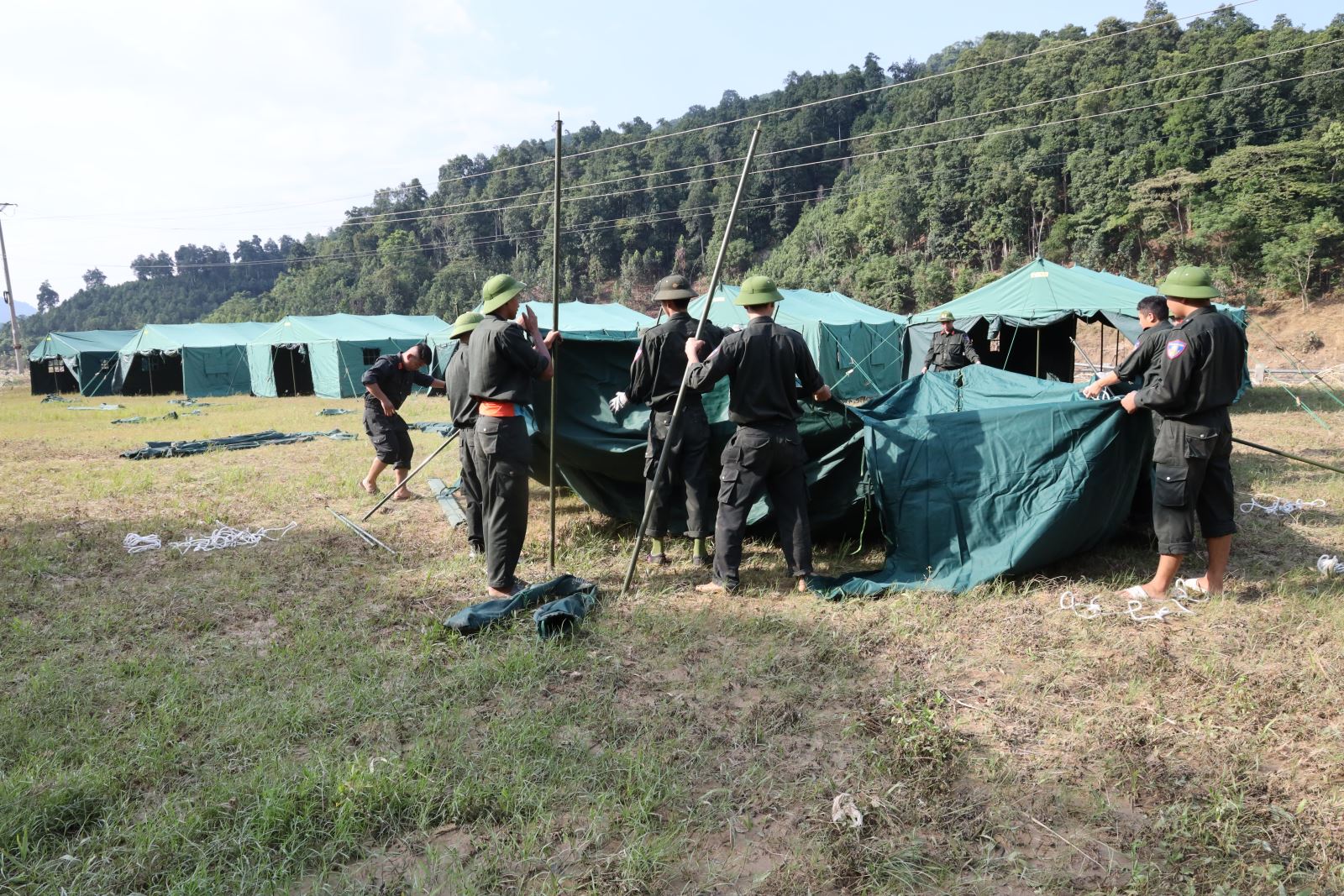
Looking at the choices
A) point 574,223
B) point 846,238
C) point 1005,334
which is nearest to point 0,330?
point 574,223

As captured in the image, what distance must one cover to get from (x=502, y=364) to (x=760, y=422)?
1563mm

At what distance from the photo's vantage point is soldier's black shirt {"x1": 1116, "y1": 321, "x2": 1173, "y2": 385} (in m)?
4.55

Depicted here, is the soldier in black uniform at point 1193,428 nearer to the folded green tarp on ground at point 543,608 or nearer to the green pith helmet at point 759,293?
the green pith helmet at point 759,293

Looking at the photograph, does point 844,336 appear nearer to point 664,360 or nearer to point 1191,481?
point 664,360

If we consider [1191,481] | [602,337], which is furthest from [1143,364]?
[602,337]

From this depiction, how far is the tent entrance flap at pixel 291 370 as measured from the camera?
83.8ft

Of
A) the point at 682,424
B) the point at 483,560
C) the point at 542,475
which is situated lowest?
the point at 483,560

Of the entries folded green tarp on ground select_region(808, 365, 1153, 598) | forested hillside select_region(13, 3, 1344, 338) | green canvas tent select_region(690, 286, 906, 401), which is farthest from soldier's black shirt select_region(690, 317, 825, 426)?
green canvas tent select_region(690, 286, 906, 401)

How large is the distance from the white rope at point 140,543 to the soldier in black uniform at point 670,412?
3936mm

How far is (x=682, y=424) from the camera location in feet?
17.7

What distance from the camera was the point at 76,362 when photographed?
89.6ft

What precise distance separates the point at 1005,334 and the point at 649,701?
47.6ft

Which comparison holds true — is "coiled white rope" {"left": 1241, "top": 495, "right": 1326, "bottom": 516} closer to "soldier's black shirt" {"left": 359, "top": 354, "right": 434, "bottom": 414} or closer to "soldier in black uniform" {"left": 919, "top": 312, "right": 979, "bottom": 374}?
"soldier in black uniform" {"left": 919, "top": 312, "right": 979, "bottom": 374}

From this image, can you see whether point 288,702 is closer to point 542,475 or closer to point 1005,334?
point 542,475
